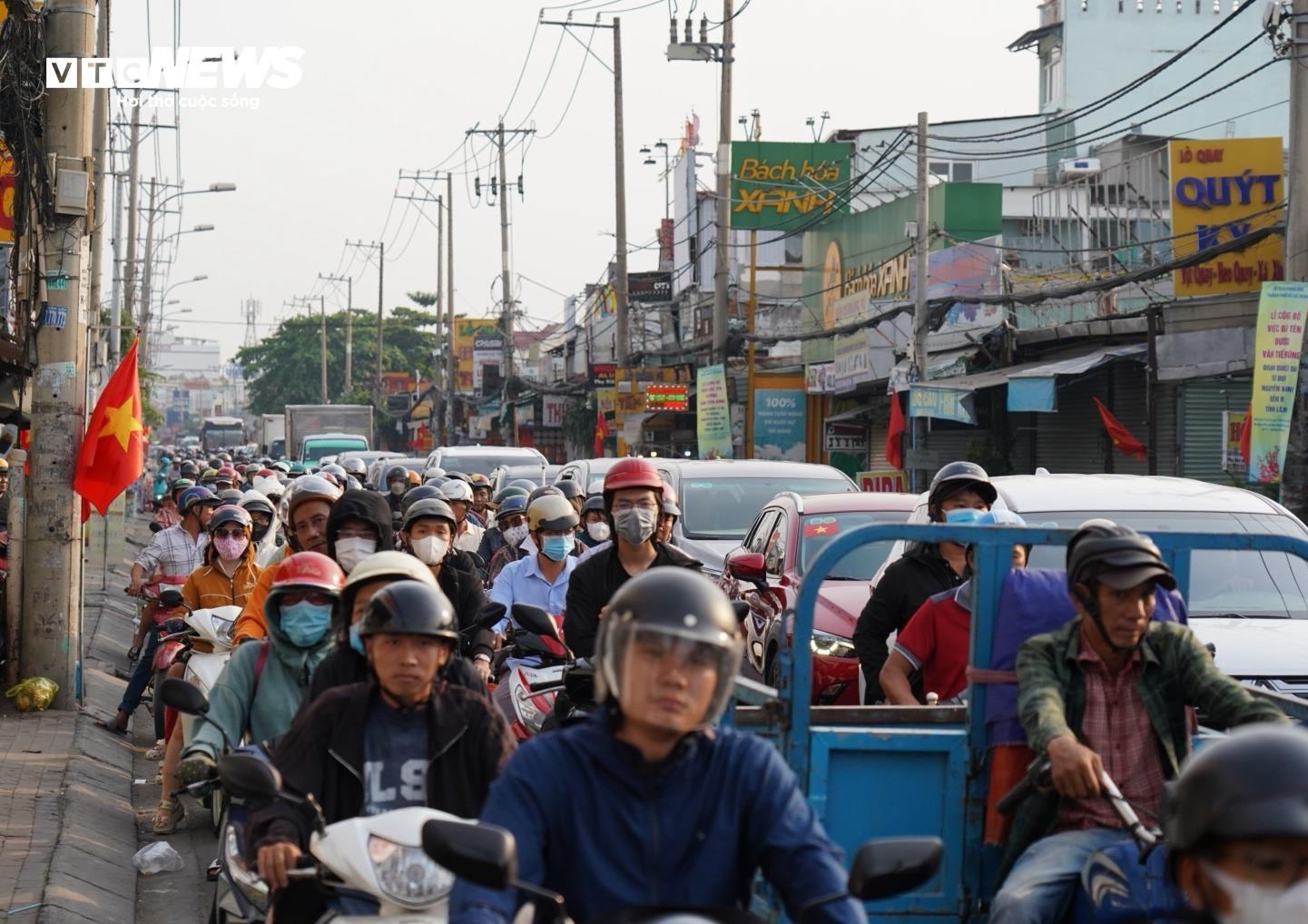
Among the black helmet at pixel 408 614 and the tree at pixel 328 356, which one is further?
the tree at pixel 328 356

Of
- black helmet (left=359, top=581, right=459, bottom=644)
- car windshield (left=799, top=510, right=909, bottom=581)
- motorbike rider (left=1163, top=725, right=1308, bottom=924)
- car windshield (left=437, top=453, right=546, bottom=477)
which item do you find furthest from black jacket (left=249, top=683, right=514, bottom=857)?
car windshield (left=437, top=453, right=546, bottom=477)

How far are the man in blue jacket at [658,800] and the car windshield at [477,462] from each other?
65.5ft

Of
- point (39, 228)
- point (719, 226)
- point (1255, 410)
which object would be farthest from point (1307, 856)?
point (719, 226)

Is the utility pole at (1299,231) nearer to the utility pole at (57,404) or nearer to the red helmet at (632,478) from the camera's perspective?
the red helmet at (632,478)

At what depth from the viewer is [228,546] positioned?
993 cm

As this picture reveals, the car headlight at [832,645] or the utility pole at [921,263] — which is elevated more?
the utility pole at [921,263]

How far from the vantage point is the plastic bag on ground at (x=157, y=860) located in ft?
27.1

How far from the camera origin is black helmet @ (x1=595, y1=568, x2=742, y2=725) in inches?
120

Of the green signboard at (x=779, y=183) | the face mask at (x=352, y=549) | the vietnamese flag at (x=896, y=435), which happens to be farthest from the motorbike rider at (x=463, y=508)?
the green signboard at (x=779, y=183)

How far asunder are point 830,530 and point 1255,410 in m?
5.43

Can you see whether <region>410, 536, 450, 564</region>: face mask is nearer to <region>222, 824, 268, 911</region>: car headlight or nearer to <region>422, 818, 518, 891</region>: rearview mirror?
<region>222, 824, 268, 911</region>: car headlight

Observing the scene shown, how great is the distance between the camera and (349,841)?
12.7ft

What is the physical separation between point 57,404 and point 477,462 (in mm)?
11803

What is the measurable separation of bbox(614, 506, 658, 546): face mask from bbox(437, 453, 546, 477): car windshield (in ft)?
51.7
